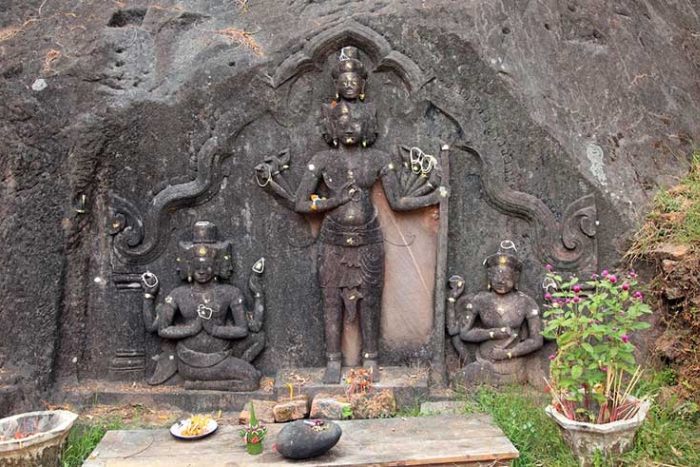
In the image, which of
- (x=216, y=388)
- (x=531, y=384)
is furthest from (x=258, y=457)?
(x=531, y=384)

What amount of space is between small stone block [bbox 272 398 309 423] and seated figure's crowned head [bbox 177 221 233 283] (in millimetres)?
1262

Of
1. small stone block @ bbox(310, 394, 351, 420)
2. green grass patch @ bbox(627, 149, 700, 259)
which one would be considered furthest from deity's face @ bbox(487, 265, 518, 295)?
small stone block @ bbox(310, 394, 351, 420)

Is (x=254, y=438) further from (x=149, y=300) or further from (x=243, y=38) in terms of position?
(x=243, y=38)

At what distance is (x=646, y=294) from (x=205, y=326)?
3691mm

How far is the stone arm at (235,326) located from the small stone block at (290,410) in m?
0.75

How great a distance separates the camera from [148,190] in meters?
6.73

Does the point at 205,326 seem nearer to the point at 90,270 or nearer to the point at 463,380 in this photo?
the point at 90,270

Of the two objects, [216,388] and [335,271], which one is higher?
[335,271]

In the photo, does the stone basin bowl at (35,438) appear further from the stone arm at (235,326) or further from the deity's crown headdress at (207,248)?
the deity's crown headdress at (207,248)

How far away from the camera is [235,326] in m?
6.65

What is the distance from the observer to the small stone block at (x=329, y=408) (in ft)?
19.9

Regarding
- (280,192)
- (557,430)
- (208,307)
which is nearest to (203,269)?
(208,307)

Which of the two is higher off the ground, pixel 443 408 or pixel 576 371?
pixel 576 371

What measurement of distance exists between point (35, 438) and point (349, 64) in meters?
3.74
